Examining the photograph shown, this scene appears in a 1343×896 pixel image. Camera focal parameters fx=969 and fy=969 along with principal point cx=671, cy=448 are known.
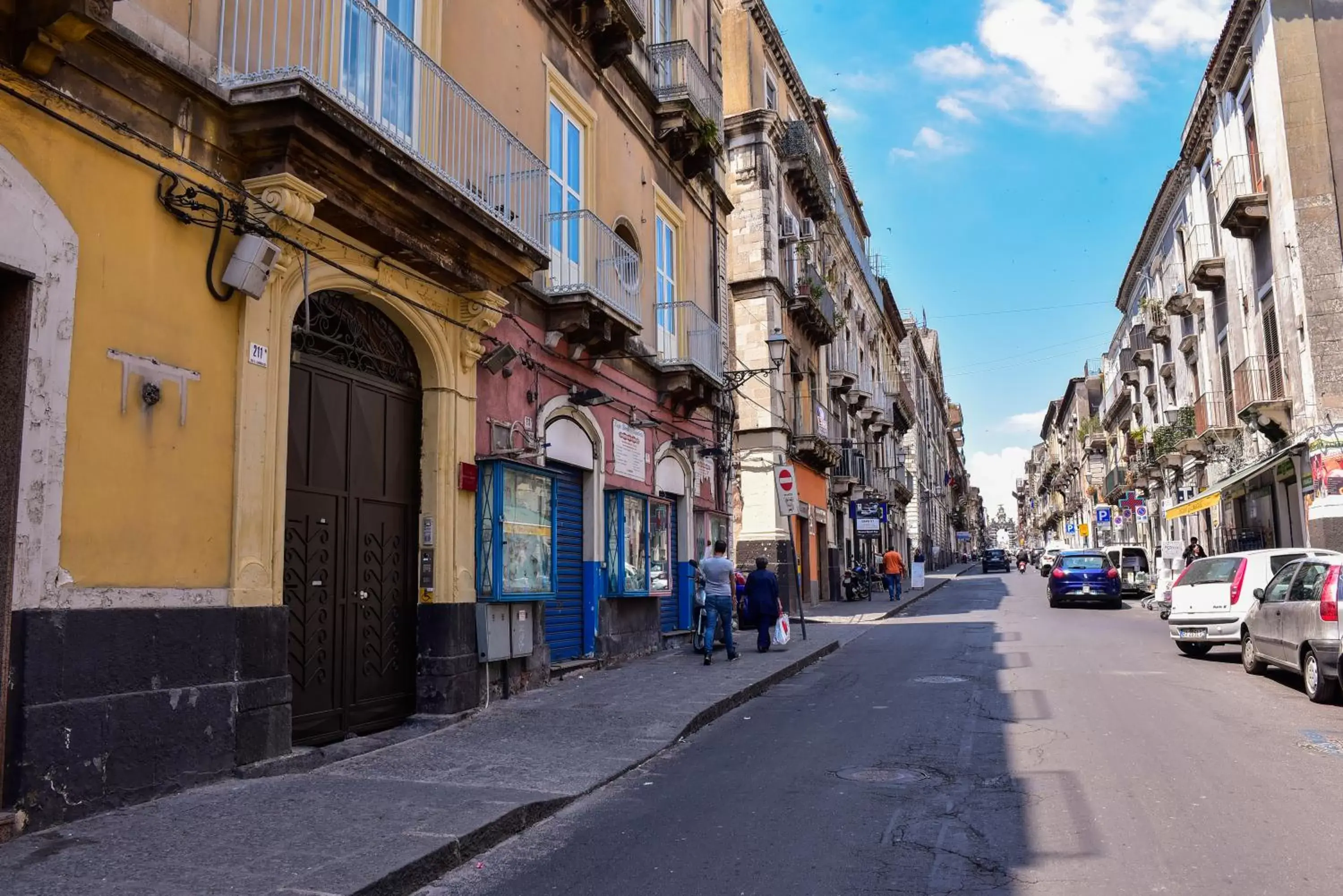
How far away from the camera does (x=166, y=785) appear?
241 inches

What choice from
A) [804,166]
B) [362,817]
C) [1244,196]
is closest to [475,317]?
[362,817]

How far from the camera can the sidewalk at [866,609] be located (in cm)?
2366

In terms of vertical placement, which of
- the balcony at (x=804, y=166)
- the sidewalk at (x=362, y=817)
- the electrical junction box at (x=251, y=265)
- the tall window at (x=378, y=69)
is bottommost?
the sidewalk at (x=362, y=817)

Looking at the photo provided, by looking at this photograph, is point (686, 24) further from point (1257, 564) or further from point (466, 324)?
Answer: point (1257, 564)

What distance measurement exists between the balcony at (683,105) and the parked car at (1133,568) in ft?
68.5

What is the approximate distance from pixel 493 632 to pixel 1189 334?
2941 cm

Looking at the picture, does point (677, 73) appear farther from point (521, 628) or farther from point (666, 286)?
point (521, 628)

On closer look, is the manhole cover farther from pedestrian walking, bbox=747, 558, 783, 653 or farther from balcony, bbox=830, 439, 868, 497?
balcony, bbox=830, 439, 868, 497

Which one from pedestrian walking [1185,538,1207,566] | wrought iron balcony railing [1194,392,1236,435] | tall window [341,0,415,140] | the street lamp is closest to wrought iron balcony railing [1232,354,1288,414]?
wrought iron balcony railing [1194,392,1236,435]

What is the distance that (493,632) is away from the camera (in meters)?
10.0

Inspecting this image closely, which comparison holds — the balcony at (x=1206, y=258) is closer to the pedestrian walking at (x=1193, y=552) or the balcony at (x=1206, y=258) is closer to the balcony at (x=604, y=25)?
the pedestrian walking at (x=1193, y=552)

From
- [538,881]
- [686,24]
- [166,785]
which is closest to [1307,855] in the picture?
[538,881]

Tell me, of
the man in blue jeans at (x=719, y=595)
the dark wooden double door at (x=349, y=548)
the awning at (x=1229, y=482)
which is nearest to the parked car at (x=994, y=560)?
the awning at (x=1229, y=482)

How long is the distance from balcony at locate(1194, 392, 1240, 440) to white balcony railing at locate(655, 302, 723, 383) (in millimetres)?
16321
